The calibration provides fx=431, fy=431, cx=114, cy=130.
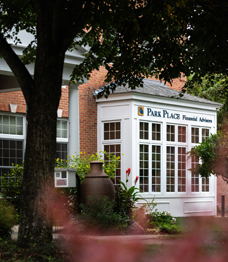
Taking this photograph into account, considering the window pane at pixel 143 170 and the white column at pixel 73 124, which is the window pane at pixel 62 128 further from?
the window pane at pixel 143 170

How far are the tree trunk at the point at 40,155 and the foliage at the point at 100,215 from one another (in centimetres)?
314

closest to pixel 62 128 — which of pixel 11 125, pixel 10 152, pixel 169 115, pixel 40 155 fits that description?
pixel 11 125

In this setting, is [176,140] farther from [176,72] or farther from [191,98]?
[176,72]

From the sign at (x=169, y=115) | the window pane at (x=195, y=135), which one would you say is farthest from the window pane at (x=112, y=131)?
the window pane at (x=195, y=135)

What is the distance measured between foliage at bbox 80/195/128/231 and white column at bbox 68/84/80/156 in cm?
190

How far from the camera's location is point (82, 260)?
0.97 meters

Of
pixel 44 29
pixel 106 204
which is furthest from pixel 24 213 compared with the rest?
pixel 106 204

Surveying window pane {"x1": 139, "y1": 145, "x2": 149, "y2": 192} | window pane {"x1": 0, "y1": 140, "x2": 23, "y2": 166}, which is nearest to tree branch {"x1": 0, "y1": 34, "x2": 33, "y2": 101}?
window pane {"x1": 0, "y1": 140, "x2": 23, "y2": 166}

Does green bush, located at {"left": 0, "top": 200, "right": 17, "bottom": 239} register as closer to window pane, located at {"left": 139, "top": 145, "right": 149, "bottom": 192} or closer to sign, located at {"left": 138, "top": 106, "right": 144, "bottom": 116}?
window pane, located at {"left": 139, "top": 145, "right": 149, "bottom": 192}

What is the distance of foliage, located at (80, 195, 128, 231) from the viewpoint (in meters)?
9.64

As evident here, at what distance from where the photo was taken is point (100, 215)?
31.6 feet

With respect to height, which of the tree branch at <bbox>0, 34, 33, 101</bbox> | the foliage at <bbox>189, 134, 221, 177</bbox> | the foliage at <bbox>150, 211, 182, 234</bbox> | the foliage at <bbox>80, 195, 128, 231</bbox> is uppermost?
the tree branch at <bbox>0, 34, 33, 101</bbox>

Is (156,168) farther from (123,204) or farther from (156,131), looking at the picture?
(123,204)

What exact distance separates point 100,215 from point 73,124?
3.27 metres
